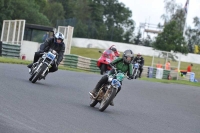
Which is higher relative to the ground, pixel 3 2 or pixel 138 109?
pixel 3 2

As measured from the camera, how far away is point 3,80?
15.6 m

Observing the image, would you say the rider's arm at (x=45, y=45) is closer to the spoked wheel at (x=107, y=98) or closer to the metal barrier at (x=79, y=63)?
the spoked wheel at (x=107, y=98)

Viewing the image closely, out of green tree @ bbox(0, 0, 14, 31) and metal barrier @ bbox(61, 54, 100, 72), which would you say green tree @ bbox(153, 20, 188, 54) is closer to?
green tree @ bbox(0, 0, 14, 31)

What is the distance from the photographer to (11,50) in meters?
35.1

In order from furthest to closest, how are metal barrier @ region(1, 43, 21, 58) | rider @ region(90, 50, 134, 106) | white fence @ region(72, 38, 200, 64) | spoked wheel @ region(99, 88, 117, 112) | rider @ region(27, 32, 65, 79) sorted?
white fence @ region(72, 38, 200, 64) → metal barrier @ region(1, 43, 21, 58) → rider @ region(27, 32, 65, 79) → rider @ region(90, 50, 134, 106) → spoked wheel @ region(99, 88, 117, 112)

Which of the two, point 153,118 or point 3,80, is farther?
point 3,80

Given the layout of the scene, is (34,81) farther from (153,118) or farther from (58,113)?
(58,113)

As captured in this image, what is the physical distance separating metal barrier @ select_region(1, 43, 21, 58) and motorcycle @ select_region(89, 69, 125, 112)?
2136cm

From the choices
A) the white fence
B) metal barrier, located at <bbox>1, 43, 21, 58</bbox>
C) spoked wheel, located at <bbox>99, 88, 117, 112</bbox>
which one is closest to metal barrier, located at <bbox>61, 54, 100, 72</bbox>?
metal barrier, located at <bbox>1, 43, 21, 58</bbox>

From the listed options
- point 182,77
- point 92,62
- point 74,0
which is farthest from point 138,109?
point 74,0

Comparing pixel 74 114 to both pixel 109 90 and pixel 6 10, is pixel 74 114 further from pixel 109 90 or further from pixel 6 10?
pixel 6 10

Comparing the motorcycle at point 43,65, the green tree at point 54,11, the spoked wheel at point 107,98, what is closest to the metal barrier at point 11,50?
the motorcycle at point 43,65

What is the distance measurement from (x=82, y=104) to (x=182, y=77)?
3592cm

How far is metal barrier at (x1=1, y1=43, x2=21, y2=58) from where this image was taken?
34.3m
